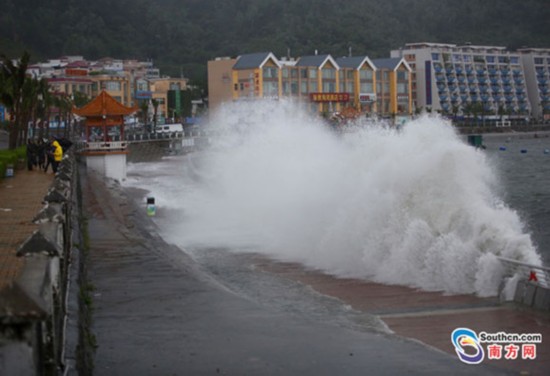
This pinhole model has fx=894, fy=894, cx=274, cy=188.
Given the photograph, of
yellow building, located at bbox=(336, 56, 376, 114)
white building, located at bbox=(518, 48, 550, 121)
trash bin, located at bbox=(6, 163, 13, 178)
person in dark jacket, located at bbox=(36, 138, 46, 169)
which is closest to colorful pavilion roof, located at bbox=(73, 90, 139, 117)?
person in dark jacket, located at bbox=(36, 138, 46, 169)

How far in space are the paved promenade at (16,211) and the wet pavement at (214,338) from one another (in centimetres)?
125

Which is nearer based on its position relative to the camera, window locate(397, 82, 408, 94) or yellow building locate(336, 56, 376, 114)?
yellow building locate(336, 56, 376, 114)

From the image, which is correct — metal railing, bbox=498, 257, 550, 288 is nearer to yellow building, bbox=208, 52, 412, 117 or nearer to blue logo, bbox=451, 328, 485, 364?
blue logo, bbox=451, 328, 485, 364

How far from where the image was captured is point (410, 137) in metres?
22.1

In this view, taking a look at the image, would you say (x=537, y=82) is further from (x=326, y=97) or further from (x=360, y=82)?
(x=326, y=97)

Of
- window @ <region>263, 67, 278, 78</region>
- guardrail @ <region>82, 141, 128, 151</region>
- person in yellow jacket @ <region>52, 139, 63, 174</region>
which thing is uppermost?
window @ <region>263, 67, 278, 78</region>

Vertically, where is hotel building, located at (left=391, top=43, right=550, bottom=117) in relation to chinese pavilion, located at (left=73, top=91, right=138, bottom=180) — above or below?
above

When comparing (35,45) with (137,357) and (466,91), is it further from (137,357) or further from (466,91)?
(137,357)

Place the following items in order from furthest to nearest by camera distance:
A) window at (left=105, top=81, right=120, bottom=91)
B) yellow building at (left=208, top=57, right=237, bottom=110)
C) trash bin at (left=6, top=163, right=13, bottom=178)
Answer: window at (left=105, top=81, right=120, bottom=91), yellow building at (left=208, top=57, right=237, bottom=110), trash bin at (left=6, top=163, right=13, bottom=178)

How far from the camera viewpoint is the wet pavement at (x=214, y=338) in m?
9.36

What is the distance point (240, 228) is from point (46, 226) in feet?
60.4

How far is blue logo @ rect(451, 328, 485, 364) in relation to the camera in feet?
34.7

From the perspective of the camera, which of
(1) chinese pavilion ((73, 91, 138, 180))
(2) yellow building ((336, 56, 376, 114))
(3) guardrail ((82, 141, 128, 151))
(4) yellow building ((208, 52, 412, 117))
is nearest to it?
(1) chinese pavilion ((73, 91, 138, 180))

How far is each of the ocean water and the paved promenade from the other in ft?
13.6
